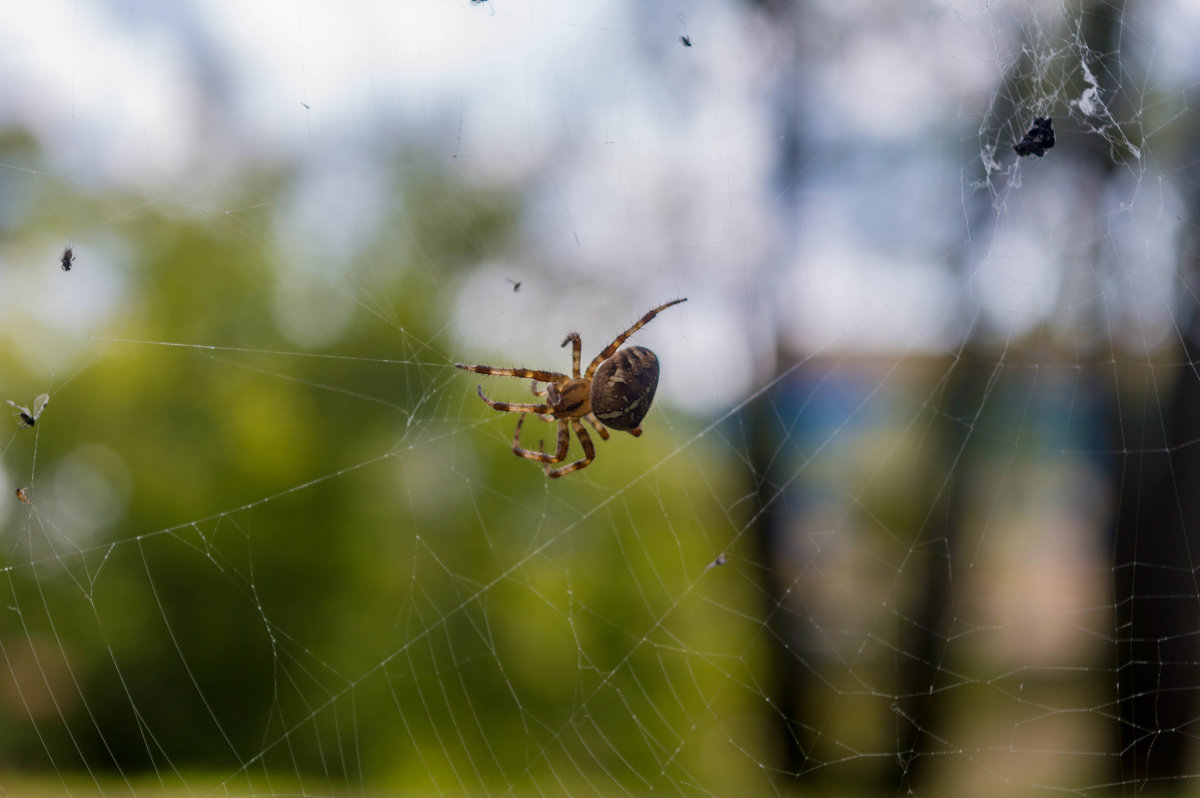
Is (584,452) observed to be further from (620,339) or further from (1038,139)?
(1038,139)

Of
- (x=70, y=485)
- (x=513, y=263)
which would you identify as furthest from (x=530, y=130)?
(x=70, y=485)

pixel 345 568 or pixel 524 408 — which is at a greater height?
pixel 524 408

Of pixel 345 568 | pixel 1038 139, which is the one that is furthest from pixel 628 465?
pixel 1038 139

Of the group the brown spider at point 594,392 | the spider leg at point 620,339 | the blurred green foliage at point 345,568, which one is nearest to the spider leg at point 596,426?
the brown spider at point 594,392

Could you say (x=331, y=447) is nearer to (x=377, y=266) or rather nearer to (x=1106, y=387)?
(x=377, y=266)

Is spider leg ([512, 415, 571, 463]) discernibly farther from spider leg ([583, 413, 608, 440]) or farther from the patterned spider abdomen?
the patterned spider abdomen
